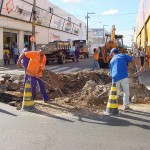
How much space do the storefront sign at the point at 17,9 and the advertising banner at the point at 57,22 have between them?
8331 mm

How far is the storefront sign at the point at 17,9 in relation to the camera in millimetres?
30041

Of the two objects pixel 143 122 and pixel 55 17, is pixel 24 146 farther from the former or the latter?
pixel 55 17

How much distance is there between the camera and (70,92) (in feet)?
39.5

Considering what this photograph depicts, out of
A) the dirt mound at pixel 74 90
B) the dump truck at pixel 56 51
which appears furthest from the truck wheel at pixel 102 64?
the dirt mound at pixel 74 90

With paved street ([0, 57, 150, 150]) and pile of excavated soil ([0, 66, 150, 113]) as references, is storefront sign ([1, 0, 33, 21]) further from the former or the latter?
paved street ([0, 57, 150, 150])

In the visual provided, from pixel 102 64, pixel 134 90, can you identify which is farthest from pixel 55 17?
pixel 134 90

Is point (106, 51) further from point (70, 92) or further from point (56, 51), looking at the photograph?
point (70, 92)

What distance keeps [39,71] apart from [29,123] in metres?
2.74

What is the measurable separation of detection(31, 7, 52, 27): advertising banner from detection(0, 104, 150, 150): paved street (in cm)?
A: 3072

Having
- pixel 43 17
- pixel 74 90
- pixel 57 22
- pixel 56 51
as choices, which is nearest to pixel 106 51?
pixel 56 51

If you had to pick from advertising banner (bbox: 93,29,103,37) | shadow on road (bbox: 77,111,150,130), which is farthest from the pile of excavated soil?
advertising banner (bbox: 93,29,103,37)

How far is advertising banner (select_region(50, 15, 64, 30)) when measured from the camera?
43.7 m

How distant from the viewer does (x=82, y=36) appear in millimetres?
68812

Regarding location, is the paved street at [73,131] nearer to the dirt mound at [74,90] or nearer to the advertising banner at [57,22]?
the dirt mound at [74,90]
